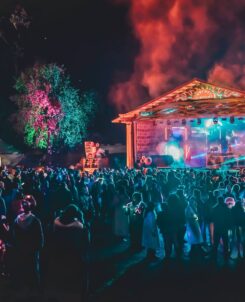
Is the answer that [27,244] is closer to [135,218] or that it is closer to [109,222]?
[135,218]

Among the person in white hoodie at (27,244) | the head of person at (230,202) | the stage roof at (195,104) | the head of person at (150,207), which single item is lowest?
the person in white hoodie at (27,244)

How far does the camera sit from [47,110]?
125ft

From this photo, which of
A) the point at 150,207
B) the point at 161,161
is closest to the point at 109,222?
the point at 150,207

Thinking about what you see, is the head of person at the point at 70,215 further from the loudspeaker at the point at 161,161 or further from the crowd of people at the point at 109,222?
the loudspeaker at the point at 161,161

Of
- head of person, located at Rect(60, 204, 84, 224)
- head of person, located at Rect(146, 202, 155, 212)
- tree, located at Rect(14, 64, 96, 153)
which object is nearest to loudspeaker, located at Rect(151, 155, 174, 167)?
tree, located at Rect(14, 64, 96, 153)

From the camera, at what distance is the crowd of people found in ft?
21.7

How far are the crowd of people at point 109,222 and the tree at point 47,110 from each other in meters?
24.8

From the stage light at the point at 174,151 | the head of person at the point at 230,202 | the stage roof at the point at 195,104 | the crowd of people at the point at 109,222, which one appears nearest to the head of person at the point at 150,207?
the crowd of people at the point at 109,222

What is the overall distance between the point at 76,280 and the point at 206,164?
25907 millimetres

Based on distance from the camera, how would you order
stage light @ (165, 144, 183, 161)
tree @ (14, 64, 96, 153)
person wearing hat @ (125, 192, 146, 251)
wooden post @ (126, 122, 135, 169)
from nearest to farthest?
person wearing hat @ (125, 192, 146, 251) → wooden post @ (126, 122, 135, 169) → stage light @ (165, 144, 183, 161) → tree @ (14, 64, 96, 153)

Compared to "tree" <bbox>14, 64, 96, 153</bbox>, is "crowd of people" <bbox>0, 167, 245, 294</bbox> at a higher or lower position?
lower

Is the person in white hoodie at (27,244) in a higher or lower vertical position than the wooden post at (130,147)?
lower

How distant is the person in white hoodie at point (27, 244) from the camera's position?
282 inches

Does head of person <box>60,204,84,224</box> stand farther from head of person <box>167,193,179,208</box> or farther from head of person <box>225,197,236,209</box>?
head of person <box>225,197,236,209</box>
